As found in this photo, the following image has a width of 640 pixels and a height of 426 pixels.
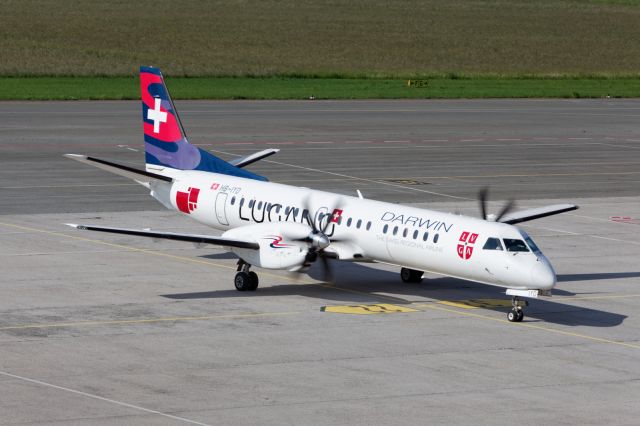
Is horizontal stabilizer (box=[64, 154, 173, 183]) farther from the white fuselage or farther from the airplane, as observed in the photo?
the white fuselage

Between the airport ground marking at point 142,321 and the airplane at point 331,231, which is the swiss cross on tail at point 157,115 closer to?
the airplane at point 331,231

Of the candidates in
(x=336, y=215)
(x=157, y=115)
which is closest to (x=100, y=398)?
(x=336, y=215)

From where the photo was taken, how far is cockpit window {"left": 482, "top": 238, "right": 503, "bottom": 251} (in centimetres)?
3059

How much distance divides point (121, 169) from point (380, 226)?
888 cm

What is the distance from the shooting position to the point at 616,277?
122 feet

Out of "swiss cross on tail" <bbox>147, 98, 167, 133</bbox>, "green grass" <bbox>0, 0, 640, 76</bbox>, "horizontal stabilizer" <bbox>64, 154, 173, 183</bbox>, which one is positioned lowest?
"horizontal stabilizer" <bbox>64, 154, 173, 183</bbox>

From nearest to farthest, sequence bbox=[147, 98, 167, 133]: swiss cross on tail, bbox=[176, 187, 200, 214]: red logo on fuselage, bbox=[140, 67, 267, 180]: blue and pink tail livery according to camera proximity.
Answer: bbox=[176, 187, 200, 214]: red logo on fuselage < bbox=[140, 67, 267, 180]: blue and pink tail livery < bbox=[147, 98, 167, 133]: swiss cross on tail

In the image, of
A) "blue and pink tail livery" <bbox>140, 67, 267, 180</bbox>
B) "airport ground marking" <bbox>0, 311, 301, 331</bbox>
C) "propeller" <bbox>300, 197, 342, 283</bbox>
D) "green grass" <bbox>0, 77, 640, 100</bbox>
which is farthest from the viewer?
"green grass" <bbox>0, 77, 640, 100</bbox>

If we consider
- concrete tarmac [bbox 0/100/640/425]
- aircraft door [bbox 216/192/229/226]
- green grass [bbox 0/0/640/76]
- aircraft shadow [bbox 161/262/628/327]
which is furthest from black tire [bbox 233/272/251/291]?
green grass [bbox 0/0/640/76]

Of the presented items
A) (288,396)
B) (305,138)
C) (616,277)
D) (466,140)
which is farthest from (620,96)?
(288,396)

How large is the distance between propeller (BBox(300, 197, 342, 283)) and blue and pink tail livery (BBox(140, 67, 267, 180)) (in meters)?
5.60

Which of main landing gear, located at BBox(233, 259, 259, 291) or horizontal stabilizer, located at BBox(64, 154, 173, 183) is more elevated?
horizontal stabilizer, located at BBox(64, 154, 173, 183)

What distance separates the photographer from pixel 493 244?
30.7 metres

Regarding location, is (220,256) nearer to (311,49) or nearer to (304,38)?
(311,49)
